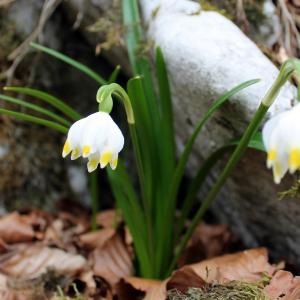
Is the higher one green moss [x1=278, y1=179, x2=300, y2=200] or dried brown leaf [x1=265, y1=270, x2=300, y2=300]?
green moss [x1=278, y1=179, x2=300, y2=200]

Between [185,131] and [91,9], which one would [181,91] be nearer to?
[185,131]

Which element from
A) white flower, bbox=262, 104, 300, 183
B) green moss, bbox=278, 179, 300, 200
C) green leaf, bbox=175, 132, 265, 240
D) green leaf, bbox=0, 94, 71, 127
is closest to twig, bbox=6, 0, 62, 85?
green leaf, bbox=0, 94, 71, 127

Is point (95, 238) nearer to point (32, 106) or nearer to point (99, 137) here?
point (32, 106)

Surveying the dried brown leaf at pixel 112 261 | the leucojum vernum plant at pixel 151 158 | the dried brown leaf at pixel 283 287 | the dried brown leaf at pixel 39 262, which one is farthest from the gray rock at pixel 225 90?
the dried brown leaf at pixel 39 262

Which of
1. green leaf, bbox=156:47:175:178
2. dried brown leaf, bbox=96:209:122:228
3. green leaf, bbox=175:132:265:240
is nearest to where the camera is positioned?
green leaf, bbox=175:132:265:240

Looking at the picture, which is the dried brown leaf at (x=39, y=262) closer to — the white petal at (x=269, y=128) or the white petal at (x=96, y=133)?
the white petal at (x=96, y=133)

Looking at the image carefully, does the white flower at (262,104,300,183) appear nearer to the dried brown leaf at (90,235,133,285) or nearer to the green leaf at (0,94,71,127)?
the green leaf at (0,94,71,127)

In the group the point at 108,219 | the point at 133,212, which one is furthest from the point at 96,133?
the point at 108,219
